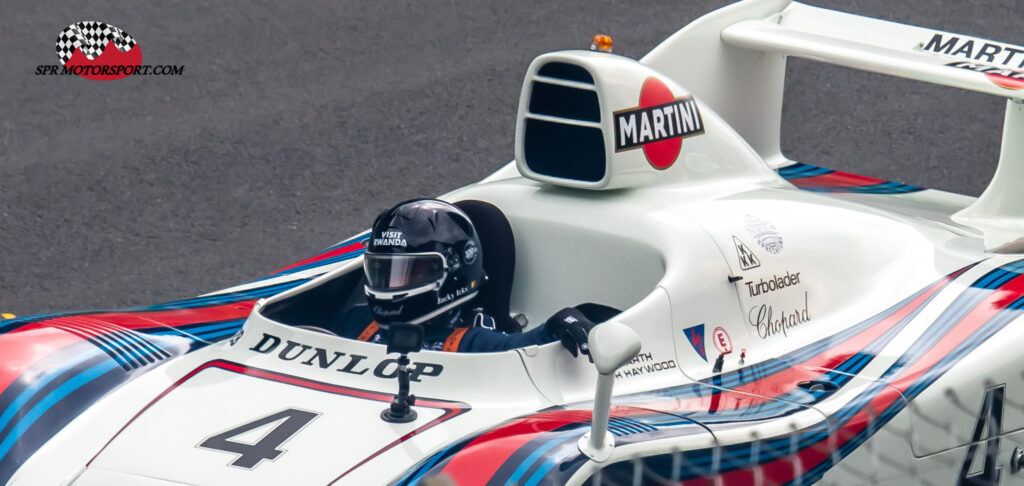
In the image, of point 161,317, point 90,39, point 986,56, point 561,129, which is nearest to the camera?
point 161,317

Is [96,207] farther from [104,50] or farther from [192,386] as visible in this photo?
[192,386]

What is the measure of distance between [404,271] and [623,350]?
122 cm

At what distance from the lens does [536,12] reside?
10406 mm

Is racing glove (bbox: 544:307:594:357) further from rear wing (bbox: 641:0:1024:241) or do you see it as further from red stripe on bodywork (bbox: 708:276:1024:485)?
rear wing (bbox: 641:0:1024:241)

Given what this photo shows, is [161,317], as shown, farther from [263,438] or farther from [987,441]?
[987,441]

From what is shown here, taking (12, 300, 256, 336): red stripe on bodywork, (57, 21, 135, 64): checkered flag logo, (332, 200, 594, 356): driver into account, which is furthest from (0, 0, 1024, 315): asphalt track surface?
(332, 200, 594, 356): driver

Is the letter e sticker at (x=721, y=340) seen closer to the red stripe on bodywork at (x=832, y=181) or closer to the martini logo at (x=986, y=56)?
the red stripe on bodywork at (x=832, y=181)

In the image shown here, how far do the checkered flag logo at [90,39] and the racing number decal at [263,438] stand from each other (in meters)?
6.07

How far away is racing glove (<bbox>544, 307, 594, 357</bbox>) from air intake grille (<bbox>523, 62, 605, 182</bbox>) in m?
0.85

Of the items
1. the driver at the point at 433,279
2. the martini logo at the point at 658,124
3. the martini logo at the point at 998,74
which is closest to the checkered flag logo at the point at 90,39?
the martini logo at the point at 658,124

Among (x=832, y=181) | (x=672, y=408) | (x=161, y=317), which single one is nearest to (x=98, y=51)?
(x=161, y=317)

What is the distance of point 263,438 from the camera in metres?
4.00

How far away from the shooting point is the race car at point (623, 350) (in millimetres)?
3902

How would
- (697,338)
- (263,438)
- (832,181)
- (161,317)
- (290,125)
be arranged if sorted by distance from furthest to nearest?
(290,125) < (832,181) < (161,317) < (697,338) < (263,438)
